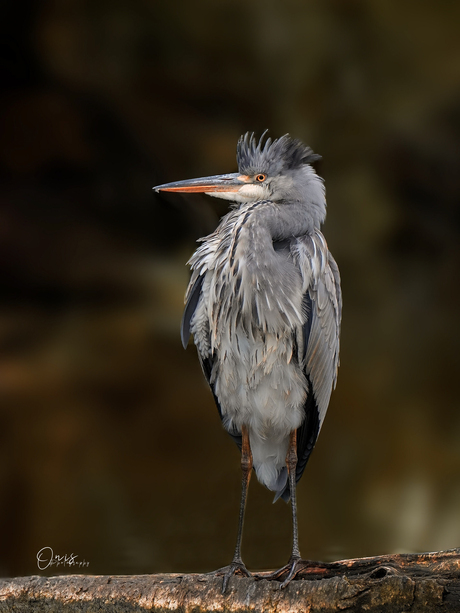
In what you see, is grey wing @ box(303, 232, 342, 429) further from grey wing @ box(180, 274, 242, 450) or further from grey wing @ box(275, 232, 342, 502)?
grey wing @ box(180, 274, 242, 450)

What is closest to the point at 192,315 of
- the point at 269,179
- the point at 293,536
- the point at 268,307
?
the point at 268,307

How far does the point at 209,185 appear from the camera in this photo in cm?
152

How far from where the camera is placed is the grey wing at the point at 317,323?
142cm

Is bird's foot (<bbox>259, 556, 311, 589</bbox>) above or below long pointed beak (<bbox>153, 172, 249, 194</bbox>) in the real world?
below

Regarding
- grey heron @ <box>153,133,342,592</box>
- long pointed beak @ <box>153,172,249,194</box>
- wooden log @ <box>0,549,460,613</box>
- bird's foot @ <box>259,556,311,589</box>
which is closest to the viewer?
wooden log @ <box>0,549,460,613</box>

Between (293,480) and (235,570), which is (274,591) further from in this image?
(293,480)

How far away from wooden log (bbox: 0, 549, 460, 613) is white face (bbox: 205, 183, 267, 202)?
0.87m

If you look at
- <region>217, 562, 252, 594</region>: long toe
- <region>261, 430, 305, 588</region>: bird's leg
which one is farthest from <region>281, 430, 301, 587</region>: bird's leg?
<region>217, 562, 252, 594</region>: long toe

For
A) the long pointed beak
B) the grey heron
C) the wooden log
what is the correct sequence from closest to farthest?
the wooden log
the grey heron
the long pointed beak

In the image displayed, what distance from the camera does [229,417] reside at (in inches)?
59.4

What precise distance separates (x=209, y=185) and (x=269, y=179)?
0.15 meters

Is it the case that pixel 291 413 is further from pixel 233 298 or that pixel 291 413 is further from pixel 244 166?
pixel 244 166

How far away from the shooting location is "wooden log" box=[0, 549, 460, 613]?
1.03 m

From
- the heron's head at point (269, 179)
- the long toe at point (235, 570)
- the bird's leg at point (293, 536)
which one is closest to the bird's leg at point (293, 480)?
the bird's leg at point (293, 536)
